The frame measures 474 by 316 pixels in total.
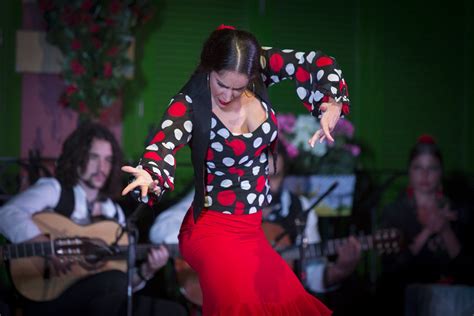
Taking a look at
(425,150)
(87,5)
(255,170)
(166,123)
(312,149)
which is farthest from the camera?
(312,149)

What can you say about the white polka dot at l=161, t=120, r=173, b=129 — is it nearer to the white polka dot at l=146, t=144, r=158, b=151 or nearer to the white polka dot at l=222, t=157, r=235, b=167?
the white polka dot at l=146, t=144, r=158, b=151

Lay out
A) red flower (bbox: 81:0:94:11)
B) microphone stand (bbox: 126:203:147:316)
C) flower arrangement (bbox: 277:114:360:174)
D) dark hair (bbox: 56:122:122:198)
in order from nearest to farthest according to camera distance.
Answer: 1. microphone stand (bbox: 126:203:147:316)
2. dark hair (bbox: 56:122:122:198)
3. red flower (bbox: 81:0:94:11)
4. flower arrangement (bbox: 277:114:360:174)

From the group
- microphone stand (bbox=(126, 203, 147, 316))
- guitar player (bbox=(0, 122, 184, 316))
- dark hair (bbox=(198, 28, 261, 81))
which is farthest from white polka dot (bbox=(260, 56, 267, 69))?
guitar player (bbox=(0, 122, 184, 316))

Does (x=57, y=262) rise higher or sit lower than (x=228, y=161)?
lower

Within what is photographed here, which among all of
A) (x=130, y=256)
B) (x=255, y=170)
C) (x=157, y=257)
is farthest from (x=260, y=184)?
(x=157, y=257)

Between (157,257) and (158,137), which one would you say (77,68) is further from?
(158,137)

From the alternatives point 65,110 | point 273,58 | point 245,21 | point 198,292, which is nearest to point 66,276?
point 198,292

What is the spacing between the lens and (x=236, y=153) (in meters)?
2.43

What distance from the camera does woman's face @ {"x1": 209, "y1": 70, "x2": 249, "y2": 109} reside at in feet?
7.65

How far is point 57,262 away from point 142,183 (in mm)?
1906

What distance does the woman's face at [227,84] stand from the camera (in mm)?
2332

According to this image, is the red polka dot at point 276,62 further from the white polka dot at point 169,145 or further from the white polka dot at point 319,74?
the white polka dot at point 169,145

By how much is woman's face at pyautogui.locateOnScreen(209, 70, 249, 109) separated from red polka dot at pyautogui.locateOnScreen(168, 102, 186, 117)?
0.11m

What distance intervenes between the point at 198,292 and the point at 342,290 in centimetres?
142
